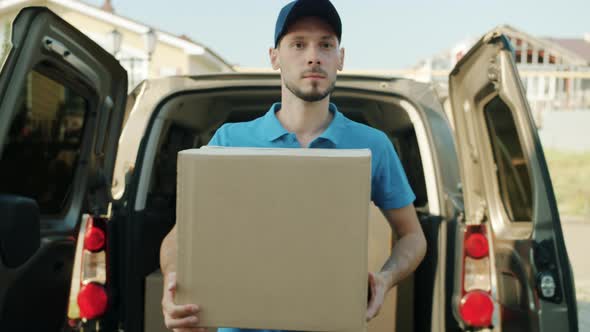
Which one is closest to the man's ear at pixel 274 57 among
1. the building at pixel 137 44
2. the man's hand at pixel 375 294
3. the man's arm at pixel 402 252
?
the man's arm at pixel 402 252

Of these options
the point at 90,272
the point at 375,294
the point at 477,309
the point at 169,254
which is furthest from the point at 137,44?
the point at 375,294

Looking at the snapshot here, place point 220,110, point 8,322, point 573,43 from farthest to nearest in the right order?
point 573,43, point 220,110, point 8,322

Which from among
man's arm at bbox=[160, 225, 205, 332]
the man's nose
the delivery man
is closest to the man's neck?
the delivery man

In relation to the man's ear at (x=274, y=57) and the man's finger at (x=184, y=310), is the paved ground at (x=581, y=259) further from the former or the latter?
the man's finger at (x=184, y=310)

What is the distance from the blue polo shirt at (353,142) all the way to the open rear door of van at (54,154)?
614 millimetres

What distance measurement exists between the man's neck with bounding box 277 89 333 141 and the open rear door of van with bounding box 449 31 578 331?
61 cm

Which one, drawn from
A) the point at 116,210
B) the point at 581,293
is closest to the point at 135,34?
the point at 581,293

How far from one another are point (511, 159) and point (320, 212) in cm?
127

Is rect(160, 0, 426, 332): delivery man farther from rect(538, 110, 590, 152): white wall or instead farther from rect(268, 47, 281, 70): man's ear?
rect(538, 110, 590, 152): white wall

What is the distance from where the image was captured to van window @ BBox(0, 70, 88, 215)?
109 inches

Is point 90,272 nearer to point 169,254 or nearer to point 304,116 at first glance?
point 169,254

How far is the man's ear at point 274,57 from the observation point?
1849mm

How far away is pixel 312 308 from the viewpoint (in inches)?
54.7

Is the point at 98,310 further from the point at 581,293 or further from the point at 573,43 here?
the point at 573,43
